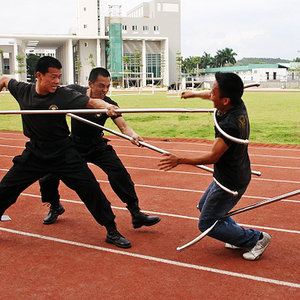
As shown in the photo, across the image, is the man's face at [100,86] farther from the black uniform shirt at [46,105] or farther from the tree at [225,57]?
the tree at [225,57]

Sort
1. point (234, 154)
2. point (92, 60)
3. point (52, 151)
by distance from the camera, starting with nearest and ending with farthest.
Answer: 1. point (234, 154)
2. point (52, 151)
3. point (92, 60)

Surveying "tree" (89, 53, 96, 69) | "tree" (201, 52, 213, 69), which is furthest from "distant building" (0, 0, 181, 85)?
"tree" (201, 52, 213, 69)

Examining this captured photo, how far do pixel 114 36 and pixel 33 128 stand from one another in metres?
84.2

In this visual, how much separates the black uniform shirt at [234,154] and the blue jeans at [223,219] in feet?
0.41

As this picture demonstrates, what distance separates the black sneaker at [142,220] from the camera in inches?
195

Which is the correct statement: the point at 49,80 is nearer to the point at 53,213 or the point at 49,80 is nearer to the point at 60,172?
the point at 60,172

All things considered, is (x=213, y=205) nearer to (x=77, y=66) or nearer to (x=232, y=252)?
(x=232, y=252)

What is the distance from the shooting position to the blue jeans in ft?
12.9

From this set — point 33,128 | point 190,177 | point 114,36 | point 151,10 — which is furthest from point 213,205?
point 151,10

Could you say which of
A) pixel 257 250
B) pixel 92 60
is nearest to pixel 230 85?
pixel 257 250

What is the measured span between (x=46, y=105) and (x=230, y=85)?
1808mm

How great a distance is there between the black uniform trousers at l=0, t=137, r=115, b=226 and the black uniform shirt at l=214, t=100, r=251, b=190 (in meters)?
1.24

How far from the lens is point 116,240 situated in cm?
447

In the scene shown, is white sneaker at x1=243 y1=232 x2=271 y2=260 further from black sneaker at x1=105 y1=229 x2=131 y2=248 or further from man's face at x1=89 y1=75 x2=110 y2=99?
man's face at x1=89 y1=75 x2=110 y2=99
